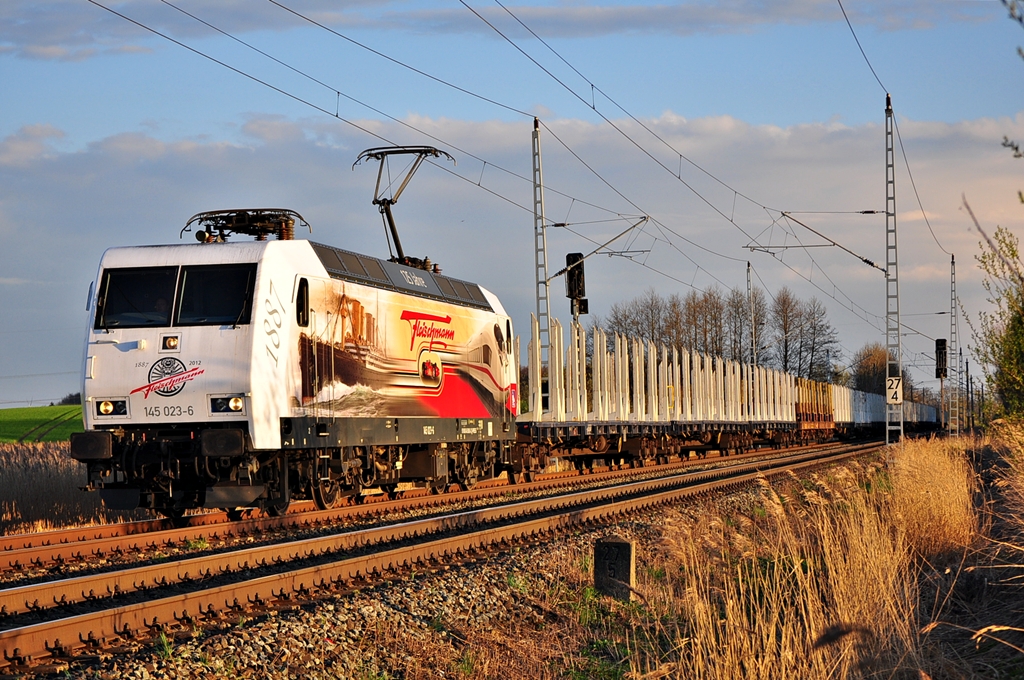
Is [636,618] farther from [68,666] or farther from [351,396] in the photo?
[351,396]

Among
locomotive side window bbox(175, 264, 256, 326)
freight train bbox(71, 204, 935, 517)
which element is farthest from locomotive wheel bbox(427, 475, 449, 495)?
locomotive side window bbox(175, 264, 256, 326)

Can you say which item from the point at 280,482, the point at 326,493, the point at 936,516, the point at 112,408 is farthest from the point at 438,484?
the point at 936,516

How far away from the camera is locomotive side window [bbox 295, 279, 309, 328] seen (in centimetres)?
1444

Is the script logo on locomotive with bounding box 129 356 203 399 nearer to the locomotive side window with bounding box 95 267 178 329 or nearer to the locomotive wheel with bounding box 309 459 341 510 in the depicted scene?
the locomotive side window with bounding box 95 267 178 329

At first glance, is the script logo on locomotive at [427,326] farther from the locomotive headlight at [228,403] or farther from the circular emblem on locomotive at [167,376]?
the circular emblem on locomotive at [167,376]

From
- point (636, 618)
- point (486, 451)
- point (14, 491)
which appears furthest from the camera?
point (486, 451)

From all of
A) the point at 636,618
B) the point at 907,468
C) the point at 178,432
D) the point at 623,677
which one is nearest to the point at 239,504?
the point at 178,432

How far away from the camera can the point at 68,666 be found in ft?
22.8

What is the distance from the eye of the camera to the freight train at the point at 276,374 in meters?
13.7

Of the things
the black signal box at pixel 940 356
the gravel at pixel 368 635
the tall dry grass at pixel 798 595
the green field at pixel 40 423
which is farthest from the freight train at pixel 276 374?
the black signal box at pixel 940 356

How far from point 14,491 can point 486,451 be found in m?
8.35

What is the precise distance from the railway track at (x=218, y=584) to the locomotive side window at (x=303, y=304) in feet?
9.76

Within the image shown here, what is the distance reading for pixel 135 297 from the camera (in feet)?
46.8

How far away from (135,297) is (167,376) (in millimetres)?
1266
